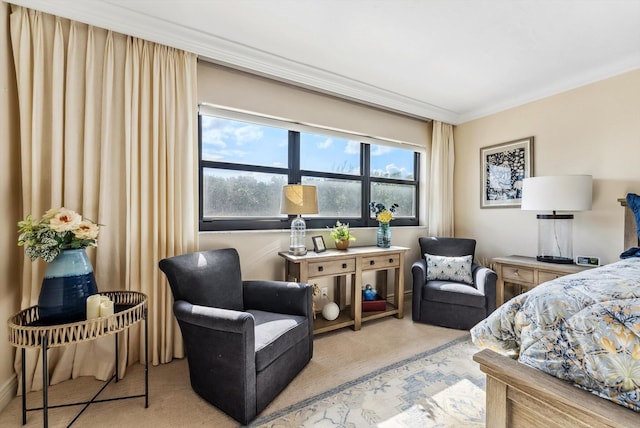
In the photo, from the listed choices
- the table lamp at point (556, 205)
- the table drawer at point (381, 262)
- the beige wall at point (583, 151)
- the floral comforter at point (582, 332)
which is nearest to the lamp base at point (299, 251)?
the table drawer at point (381, 262)

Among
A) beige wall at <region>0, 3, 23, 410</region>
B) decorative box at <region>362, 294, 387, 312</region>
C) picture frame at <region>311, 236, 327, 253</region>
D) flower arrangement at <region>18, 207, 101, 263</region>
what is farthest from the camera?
decorative box at <region>362, 294, 387, 312</region>

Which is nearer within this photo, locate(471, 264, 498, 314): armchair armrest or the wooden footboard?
the wooden footboard

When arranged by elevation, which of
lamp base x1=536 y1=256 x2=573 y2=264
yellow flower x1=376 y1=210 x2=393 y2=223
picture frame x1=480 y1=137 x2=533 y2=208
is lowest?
lamp base x1=536 y1=256 x2=573 y2=264

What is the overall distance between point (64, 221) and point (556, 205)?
363 centimetres

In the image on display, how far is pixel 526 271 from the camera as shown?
2744mm

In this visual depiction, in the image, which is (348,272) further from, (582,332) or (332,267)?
(582,332)

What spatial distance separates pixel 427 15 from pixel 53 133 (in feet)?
8.55

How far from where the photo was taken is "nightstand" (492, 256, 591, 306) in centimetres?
253

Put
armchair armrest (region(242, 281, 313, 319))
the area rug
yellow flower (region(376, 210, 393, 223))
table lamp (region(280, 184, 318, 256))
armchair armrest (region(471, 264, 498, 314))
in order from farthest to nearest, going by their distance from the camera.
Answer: yellow flower (region(376, 210, 393, 223)) → armchair armrest (region(471, 264, 498, 314)) → table lamp (region(280, 184, 318, 256)) → armchair armrest (region(242, 281, 313, 319)) → the area rug

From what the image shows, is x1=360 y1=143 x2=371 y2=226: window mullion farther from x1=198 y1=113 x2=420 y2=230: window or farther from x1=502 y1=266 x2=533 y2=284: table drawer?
x1=502 y1=266 x2=533 y2=284: table drawer

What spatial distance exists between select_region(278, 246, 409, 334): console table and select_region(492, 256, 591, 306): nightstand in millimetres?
1027

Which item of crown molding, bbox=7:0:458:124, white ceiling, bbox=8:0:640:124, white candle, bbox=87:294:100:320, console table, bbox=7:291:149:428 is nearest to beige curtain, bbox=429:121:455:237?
crown molding, bbox=7:0:458:124

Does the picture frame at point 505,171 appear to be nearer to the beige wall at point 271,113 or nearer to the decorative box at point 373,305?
the beige wall at point 271,113

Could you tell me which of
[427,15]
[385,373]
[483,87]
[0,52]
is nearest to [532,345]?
[385,373]
